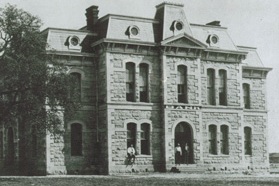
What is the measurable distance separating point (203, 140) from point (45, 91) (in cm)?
1344

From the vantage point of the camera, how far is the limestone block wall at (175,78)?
37.3 meters

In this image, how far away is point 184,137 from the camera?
1502 inches

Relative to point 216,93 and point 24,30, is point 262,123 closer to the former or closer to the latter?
point 216,93

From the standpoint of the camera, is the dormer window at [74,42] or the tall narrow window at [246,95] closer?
the dormer window at [74,42]

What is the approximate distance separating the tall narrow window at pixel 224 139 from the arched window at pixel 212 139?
59 cm

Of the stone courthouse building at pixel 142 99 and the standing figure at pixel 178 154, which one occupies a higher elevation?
the stone courthouse building at pixel 142 99

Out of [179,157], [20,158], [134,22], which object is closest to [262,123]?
[179,157]

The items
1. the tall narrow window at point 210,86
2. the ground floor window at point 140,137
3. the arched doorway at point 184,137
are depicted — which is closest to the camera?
the ground floor window at point 140,137

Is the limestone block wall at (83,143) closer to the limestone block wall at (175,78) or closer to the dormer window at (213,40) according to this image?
the limestone block wall at (175,78)

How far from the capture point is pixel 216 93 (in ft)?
131

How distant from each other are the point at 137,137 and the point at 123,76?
155 inches

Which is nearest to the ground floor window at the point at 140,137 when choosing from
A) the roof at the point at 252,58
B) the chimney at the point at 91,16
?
the chimney at the point at 91,16

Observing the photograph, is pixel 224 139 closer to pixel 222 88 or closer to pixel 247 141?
pixel 222 88

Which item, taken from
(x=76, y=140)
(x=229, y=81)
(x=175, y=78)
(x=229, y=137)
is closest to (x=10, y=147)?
(x=76, y=140)
